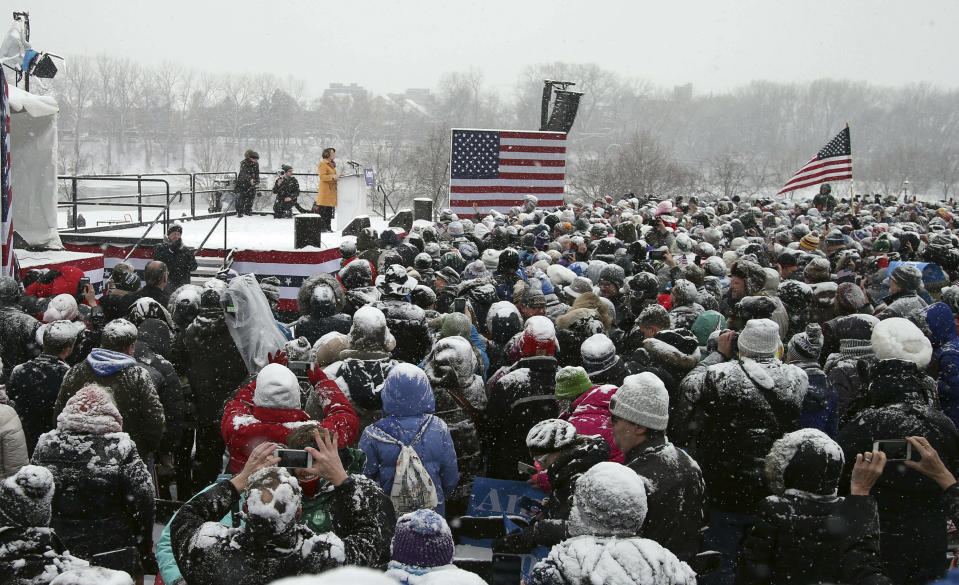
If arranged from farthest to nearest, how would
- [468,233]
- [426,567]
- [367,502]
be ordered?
[468,233]
[367,502]
[426,567]

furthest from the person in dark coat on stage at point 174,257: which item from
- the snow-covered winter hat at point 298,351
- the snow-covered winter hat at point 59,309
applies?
the snow-covered winter hat at point 298,351

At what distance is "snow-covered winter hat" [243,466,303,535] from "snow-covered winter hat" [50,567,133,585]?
408 millimetres

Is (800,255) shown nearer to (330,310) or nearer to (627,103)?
(330,310)

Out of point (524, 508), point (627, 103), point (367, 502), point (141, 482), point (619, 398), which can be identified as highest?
point (627, 103)

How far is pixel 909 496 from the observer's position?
3.88 m

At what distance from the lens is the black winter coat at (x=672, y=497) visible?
346 cm

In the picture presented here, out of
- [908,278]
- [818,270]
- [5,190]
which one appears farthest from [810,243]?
[5,190]

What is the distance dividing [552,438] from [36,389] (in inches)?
128

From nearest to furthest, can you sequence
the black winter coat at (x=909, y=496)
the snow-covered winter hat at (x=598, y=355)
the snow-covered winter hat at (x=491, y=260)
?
the black winter coat at (x=909, y=496) < the snow-covered winter hat at (x=598, y=355) < the snow-covered winter hat at (x=491, y=260)

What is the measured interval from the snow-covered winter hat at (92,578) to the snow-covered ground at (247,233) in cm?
1042

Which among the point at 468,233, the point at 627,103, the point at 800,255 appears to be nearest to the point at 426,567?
the point at 800,255

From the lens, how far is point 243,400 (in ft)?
13.1

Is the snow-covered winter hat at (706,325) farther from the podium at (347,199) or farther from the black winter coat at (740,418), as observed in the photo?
the podium at (347,199)

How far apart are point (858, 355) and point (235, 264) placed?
31.7 feet
